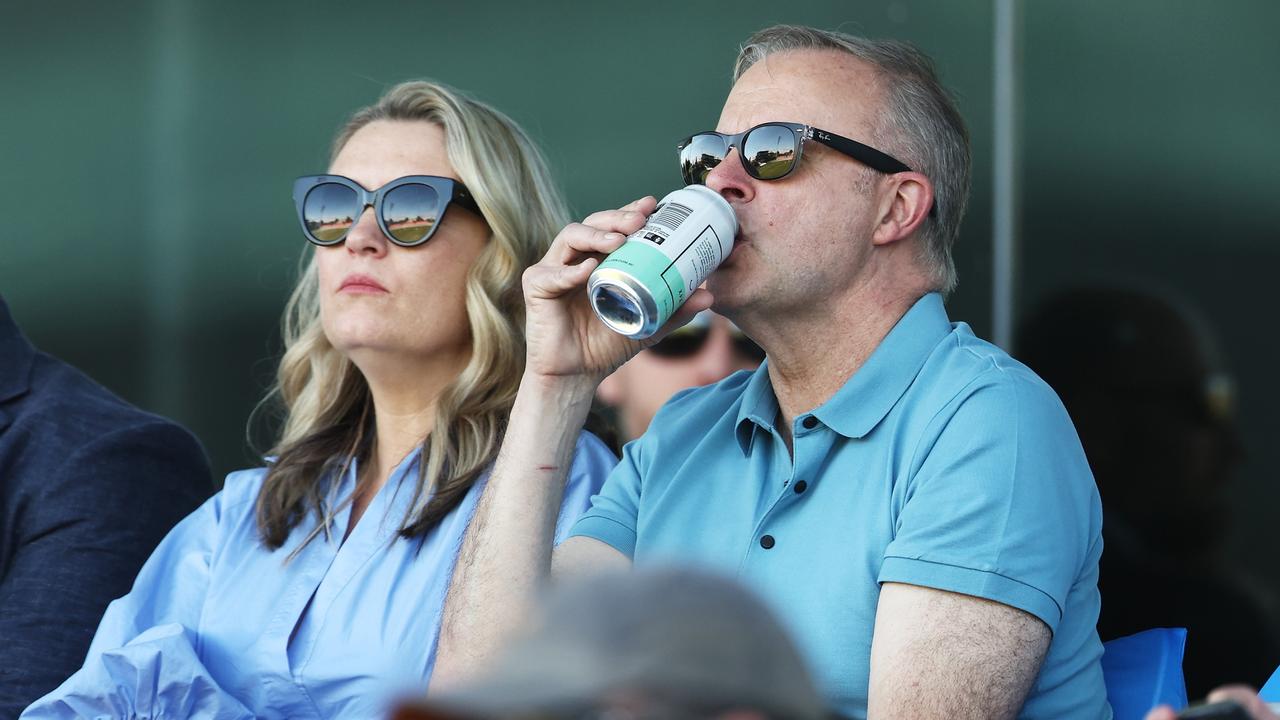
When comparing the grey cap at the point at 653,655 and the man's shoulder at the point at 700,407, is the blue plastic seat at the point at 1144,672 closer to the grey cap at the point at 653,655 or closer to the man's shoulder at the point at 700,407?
the man's shoulder at the point at 700,407

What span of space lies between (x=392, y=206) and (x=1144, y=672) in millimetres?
1506

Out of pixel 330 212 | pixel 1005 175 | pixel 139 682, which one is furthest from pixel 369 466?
pixel 1005 175

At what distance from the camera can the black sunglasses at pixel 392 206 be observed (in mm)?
2711

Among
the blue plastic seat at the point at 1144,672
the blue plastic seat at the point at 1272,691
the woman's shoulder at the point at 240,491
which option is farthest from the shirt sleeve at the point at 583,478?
the blue plastic seat at the point at 1272,691

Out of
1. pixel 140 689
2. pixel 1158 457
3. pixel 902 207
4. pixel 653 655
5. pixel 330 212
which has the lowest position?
pixel 1158 457

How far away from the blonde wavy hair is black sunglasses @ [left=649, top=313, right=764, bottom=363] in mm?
696

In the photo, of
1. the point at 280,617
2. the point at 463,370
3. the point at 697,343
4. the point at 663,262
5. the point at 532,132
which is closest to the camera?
the point at 663,262

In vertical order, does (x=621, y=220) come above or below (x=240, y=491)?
above

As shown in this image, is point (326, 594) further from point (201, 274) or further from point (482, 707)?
point (201, 274)

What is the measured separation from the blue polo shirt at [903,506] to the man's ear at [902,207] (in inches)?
4.5

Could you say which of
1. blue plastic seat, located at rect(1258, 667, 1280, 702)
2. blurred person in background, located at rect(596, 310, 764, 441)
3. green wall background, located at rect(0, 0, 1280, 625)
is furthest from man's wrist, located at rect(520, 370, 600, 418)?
green wall background, located at rect(0, 0, 1280, 625)

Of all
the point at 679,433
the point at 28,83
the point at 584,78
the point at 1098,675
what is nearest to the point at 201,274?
the point at 28,83

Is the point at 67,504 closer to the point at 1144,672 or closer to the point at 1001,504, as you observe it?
the point at 1001,504

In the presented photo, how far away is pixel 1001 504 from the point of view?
1828 mm
